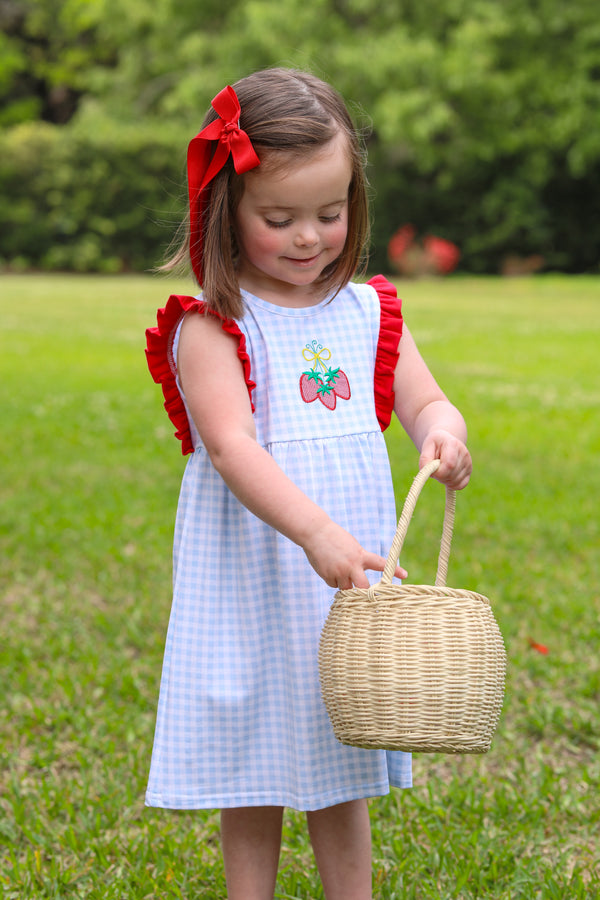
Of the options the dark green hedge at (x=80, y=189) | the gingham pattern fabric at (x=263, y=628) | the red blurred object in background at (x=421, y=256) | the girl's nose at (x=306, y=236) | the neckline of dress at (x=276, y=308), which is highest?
the girl's nose at (x=306, y=236)

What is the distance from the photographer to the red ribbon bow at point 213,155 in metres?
1.71

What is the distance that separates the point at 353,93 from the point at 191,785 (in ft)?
76.1

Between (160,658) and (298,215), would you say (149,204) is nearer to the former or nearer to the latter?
(160,658)

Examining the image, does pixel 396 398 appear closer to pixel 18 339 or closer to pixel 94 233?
pixel 18 339

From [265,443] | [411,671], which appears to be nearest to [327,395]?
[265,443]

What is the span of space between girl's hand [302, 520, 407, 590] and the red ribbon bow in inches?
21.8

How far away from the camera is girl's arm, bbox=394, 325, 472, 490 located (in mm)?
1810

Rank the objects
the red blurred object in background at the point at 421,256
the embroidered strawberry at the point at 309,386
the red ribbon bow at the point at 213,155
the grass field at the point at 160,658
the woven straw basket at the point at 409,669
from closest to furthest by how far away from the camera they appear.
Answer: the woven straw basket at the point at 409,669 < the red ribbon bow at the point at 213,155 < the embroidered strawberry at the point at 309,386 < the grass field at the point at 160,658 < the red blurred object in background at the point at 421,256

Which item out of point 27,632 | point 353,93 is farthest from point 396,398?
point 353,93

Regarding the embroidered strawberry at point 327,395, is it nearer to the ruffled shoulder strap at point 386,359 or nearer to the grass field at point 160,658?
the ruffled shoulder strap at point 386,359

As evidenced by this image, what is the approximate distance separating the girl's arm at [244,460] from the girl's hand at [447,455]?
0.61 feet

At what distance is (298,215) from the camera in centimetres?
176

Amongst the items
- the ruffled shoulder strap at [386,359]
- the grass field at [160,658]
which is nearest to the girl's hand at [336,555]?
the ruffled shoulder strap at [386,359]

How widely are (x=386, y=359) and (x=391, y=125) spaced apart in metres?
21.6
